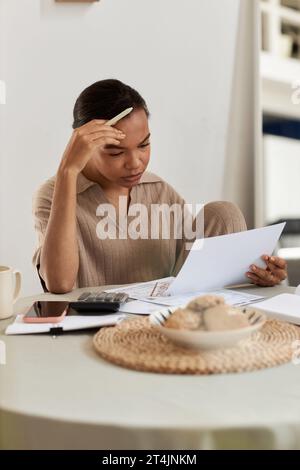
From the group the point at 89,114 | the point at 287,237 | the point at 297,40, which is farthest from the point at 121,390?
the point at 297,40

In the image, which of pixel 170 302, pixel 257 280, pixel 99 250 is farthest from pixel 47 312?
pixel 99 250

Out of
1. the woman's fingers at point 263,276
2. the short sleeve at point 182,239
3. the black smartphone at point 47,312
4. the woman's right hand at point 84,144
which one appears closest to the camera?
the black smartphone at point 47,312

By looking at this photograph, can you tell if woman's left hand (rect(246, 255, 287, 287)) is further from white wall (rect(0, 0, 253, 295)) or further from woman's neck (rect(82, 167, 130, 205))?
white wall (rect(0, 0, 253, 295))

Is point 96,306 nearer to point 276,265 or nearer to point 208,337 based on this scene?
point 208,337

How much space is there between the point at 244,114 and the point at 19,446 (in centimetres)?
191

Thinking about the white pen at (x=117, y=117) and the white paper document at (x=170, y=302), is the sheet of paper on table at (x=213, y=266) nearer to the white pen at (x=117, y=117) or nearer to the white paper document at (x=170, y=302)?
the white paper document at (x=170, y=302)

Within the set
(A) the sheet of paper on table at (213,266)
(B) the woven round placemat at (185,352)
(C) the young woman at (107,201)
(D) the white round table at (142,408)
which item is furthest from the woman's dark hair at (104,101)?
(D) the white round table at (142,408)

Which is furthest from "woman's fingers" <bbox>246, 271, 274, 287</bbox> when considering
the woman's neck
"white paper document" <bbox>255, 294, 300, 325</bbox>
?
the woman's neck

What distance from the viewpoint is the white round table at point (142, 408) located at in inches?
19.8

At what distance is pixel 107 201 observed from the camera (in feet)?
5.28

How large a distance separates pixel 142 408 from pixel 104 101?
4.05 feet

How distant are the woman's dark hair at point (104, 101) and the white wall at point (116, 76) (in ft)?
0.13
